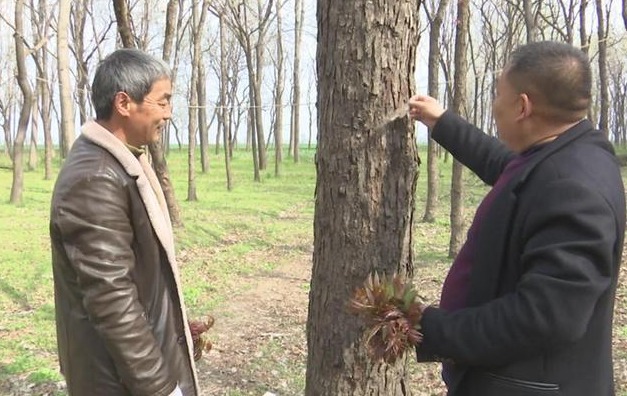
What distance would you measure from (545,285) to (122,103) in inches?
54.2

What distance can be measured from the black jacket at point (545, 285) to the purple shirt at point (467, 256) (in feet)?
0.11

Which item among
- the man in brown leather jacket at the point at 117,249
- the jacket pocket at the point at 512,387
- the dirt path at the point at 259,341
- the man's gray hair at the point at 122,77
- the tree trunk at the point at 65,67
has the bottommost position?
the dirt path at the point at 259,341

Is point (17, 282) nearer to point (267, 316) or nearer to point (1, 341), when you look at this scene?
point (1, 341)

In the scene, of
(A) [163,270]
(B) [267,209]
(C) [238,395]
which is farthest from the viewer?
(B) [267,209]

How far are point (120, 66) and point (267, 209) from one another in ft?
40.8

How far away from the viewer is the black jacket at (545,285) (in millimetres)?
1460

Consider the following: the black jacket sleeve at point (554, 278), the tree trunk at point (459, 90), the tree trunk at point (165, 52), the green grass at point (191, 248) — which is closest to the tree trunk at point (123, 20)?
the tree trunk at point (165, 52)

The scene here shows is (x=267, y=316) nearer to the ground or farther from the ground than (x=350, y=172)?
nearer to the ground

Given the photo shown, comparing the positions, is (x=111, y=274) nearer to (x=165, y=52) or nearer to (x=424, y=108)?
(x=424, y=108)

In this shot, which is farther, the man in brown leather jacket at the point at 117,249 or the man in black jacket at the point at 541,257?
the man in brown leather jacket at the point at 117,249

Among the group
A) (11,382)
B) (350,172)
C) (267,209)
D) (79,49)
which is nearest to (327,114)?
(350,172)

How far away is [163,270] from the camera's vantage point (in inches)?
83.0

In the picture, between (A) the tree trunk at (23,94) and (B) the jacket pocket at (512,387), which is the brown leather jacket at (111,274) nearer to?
(B) the jacket pocket at (512,387)

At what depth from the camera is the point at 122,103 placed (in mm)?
1988
